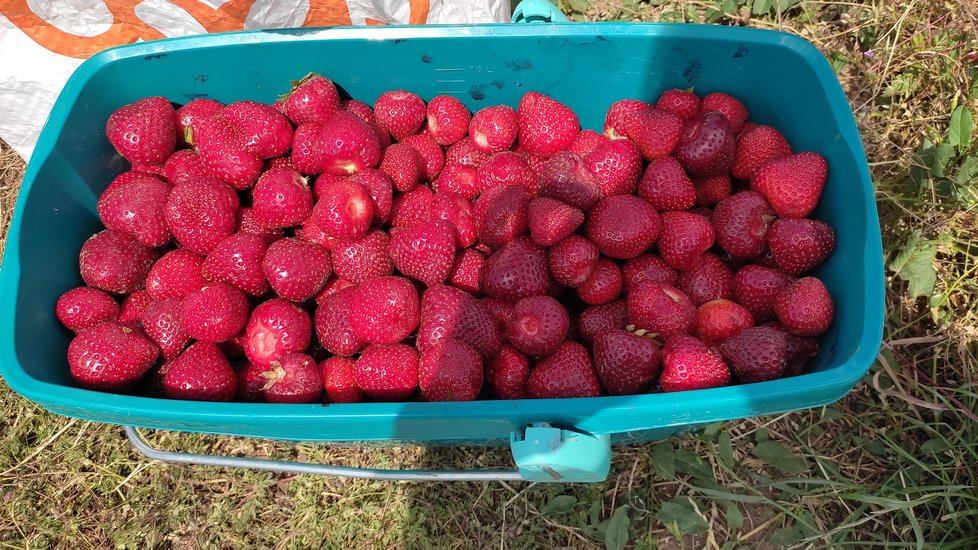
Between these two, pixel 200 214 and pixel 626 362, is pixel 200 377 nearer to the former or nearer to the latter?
pixel 200 214

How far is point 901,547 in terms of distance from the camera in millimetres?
1823

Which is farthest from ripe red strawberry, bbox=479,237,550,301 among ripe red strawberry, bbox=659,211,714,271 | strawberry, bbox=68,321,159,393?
strawberry, bbox=68,321,159,393

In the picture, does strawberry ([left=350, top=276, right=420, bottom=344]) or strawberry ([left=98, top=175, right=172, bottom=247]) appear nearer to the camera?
strawberry ([left=350, top=276, right=420, bottom=344])

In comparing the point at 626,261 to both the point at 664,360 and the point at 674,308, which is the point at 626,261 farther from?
the point at 664,360

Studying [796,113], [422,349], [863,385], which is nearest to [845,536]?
[863,385]

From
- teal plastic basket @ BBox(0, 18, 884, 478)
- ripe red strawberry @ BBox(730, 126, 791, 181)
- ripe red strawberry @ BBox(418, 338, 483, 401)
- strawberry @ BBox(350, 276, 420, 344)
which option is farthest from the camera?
ripe red strawberry @ BBox(730, 126, 791, 181)

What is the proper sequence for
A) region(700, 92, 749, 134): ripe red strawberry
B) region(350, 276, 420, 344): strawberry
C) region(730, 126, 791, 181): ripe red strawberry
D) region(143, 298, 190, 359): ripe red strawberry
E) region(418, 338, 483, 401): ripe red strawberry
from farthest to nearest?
region(700, 92, 749, 134): ripe red strawberry < region(730, 126, 791, 181): ripe red strawberry < region(143, 298, 190, 359): ripe red strawberry < region(350, 276, 420, 344): strawberry < region(418, 338, 483, 401): ripe red strawberry

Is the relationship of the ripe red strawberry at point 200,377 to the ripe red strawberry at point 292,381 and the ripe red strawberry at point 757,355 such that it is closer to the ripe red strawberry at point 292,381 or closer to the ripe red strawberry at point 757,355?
the ripe red strawberry at point 292,381

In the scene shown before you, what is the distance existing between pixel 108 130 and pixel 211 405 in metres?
0.97

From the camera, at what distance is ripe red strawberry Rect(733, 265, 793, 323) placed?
1.58 meters

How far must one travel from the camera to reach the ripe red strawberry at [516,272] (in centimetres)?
157

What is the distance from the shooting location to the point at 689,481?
6.31 feet

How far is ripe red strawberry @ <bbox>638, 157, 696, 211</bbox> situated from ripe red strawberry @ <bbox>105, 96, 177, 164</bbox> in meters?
1.29

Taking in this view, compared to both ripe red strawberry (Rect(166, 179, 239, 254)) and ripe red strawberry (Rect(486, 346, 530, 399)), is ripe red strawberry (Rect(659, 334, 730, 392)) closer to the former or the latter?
ripe red strawberry (Rect(486, 346, 530, 399))
